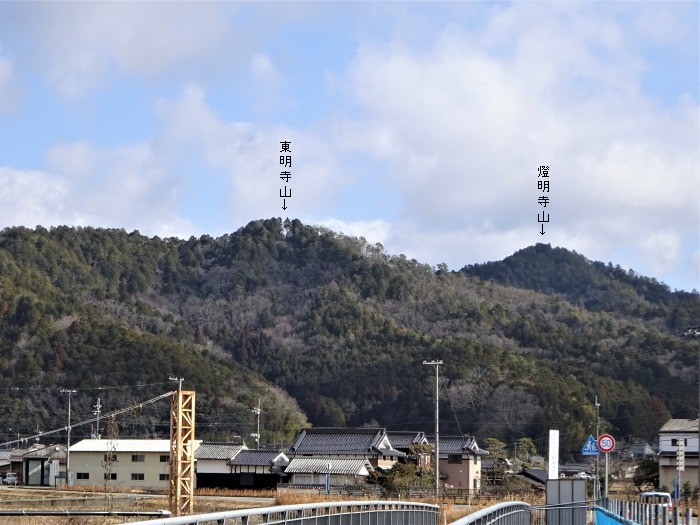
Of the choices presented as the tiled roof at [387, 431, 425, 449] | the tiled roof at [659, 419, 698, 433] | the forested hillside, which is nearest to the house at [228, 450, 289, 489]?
the tiled roof at [387, 431, 425, 449]

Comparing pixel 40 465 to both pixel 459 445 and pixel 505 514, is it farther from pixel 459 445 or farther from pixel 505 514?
pixel 505 514

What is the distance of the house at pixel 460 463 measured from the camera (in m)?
66.9

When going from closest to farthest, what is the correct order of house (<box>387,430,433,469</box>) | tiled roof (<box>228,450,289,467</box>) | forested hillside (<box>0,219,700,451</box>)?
tiled roof (<box>228,450,289,467</box>) → house (<box>387,430,433,469</box>) → forested hillside (<box>0,219,700,451</box>)

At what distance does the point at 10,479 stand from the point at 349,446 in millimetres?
24953

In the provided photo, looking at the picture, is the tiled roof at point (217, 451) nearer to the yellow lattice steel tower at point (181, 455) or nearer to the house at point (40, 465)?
the house at point (40, 465)

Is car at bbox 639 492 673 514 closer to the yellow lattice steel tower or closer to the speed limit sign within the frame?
the speed limit sign

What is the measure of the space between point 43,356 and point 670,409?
5951 cm

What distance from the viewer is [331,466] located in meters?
59.8

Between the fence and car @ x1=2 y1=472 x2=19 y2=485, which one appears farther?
car @ x1=2 y1=472 x2=19 y2=485

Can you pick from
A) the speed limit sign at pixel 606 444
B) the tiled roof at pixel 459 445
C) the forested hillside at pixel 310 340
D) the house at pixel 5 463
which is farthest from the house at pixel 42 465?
the speed limit sign at pixel 606 444

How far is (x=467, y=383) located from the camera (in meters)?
94.5

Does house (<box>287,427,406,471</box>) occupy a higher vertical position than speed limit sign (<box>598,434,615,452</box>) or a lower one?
lower

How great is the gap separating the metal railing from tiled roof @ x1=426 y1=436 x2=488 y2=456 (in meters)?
44.0

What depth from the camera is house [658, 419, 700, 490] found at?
52.3m
